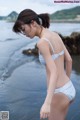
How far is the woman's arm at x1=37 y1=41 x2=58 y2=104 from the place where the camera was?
1.86m

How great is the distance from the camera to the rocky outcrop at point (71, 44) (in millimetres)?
3229

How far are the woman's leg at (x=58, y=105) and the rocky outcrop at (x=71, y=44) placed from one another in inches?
48.7

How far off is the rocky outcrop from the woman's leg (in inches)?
48.7

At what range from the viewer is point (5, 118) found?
10.5 feet

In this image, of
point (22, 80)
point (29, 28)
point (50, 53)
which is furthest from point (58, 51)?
point (22, 80)

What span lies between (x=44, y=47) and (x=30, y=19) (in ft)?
0.60

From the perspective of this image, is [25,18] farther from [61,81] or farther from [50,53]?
[61,81]

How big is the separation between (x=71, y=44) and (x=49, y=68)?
1.38 metres

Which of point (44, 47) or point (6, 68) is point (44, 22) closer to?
point (44, 47)

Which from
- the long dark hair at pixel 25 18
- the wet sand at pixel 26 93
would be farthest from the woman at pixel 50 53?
the wet sand at pixel 26 93

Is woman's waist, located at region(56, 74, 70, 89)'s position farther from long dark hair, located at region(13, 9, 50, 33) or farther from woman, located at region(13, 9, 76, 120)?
long dark hair, located at region(13, 9, 50, 33)

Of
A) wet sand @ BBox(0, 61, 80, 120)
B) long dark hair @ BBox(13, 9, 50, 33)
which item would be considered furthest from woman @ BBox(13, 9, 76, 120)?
wet sand @ BBox(0, 61, 80, 120)

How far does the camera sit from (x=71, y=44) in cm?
325

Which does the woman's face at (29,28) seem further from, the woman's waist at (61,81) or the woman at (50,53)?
the woman's waist at (61,81)
